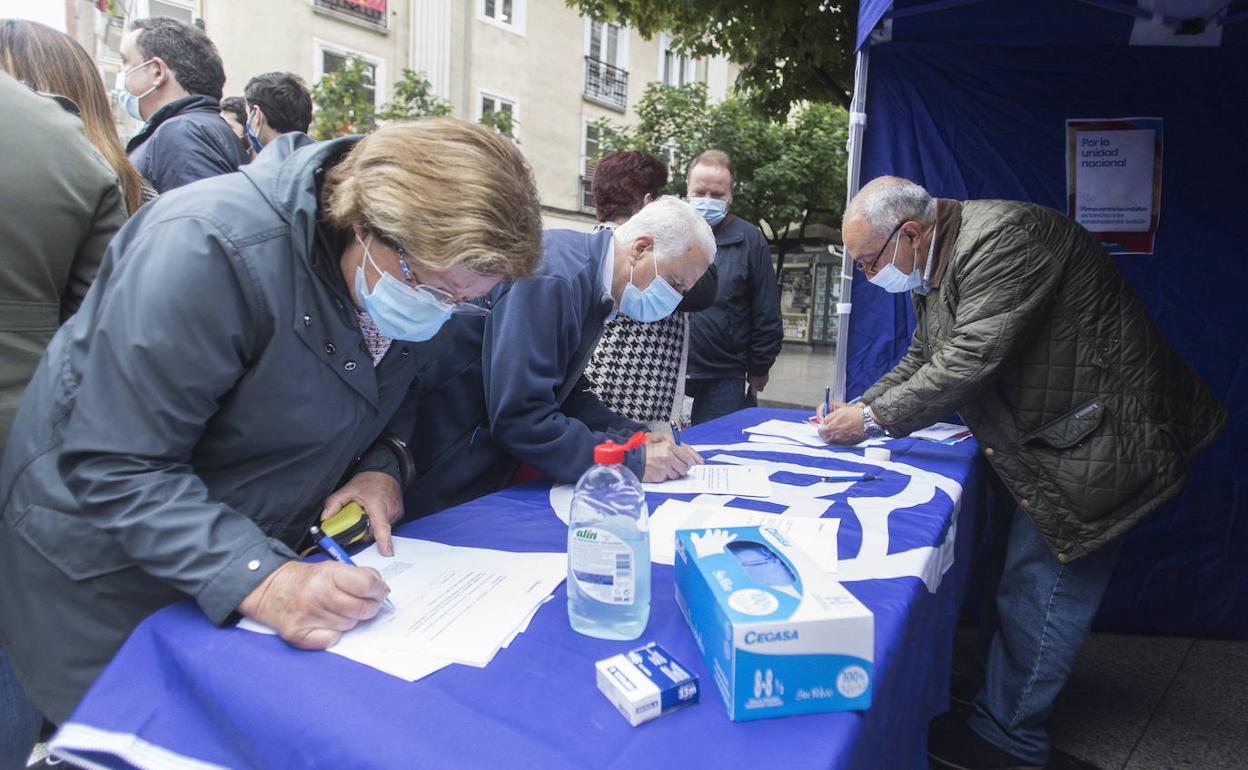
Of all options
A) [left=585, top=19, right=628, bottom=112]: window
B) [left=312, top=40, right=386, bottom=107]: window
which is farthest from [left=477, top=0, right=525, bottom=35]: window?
[left=312, top=40, right=386, bottom=107]: window

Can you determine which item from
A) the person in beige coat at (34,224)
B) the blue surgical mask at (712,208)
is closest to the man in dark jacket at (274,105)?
the blue surgical mask at (712,208)

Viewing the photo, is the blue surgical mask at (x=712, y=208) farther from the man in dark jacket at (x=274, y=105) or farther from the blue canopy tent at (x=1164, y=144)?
the man in dark jacket at (x=274, y=105)

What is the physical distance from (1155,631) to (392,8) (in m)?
15.7

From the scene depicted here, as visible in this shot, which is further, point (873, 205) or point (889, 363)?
point (889, 363)

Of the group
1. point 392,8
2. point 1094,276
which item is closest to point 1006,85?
point 1094,276

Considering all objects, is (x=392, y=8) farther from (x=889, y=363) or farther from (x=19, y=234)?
(x=19, y=234)

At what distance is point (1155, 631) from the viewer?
3.16 meters

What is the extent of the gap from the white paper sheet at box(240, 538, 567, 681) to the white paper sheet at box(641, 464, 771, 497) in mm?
569

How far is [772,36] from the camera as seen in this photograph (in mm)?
4652

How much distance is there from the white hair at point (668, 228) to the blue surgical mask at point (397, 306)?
846 millimetres

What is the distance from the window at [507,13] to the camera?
1583cm

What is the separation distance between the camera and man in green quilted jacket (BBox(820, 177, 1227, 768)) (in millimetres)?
1983

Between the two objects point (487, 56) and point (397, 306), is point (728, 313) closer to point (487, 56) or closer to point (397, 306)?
point (397, 306)

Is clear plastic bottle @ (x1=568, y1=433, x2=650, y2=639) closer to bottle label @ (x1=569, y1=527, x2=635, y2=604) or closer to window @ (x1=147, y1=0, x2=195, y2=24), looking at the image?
bottle label @ (x1=569, y1=527, x2=635, y2=604)
